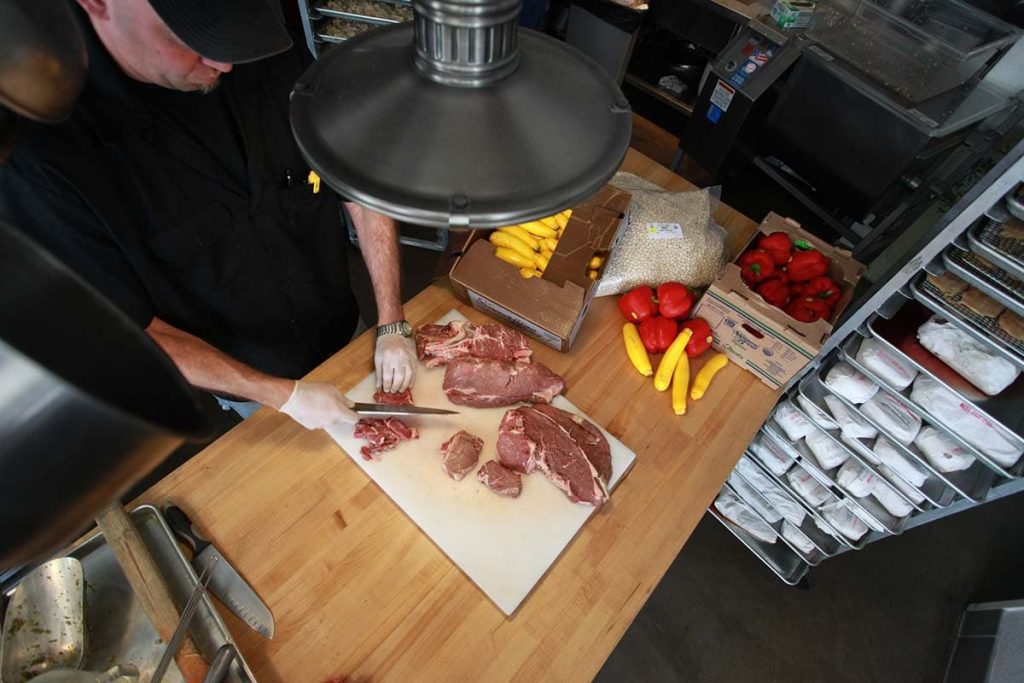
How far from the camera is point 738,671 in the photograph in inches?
98.4

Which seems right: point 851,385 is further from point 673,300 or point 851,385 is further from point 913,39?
point 913,39

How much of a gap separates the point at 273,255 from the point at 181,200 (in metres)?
0.28

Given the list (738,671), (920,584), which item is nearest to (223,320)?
(738,671)

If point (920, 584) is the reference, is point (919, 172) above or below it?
above

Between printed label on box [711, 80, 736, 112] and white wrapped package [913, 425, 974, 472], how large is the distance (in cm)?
237

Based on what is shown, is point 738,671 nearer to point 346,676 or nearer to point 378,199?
point 346,676

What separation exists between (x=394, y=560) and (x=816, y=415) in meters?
1.64

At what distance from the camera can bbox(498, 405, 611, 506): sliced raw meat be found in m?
1.56

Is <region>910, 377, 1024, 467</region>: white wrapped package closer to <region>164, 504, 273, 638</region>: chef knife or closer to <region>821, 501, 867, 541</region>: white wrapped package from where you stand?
<region>821, 501, 867, 541</region>: white wrapped package

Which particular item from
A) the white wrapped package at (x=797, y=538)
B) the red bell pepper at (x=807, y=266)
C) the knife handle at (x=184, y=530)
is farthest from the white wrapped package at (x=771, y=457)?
the knife handle at (x=184, y=530)

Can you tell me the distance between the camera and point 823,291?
1.88 metres

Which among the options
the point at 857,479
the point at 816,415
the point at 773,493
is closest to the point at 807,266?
the point at 816,415

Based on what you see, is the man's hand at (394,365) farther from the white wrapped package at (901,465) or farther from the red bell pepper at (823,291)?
the white wrapped package at (901,465)

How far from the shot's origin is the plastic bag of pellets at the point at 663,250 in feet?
6.51
